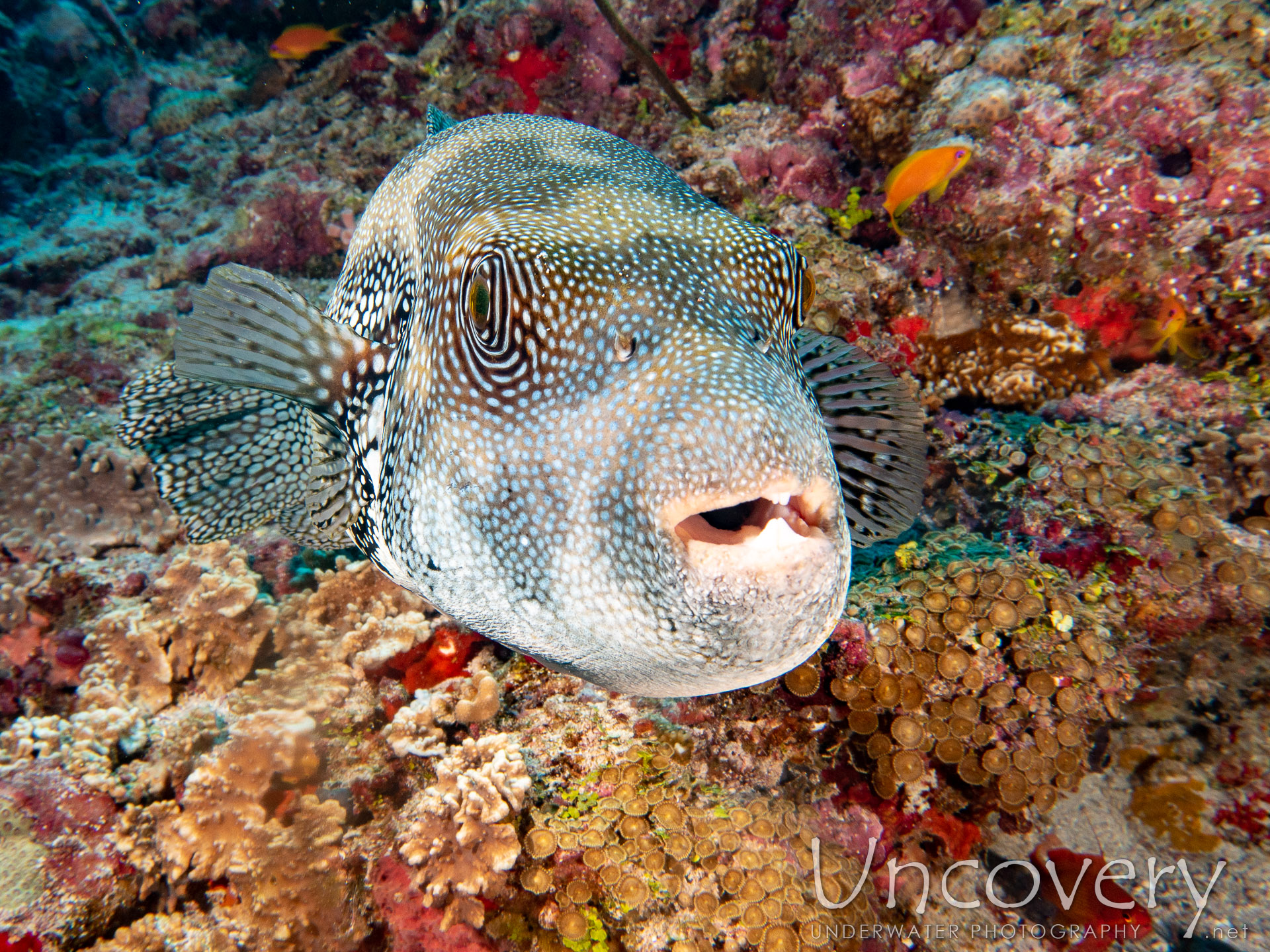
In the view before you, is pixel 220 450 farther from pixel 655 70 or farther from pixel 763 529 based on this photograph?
pixel 655 70

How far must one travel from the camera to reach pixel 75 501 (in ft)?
18.1

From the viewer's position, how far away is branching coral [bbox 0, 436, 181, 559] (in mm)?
5359

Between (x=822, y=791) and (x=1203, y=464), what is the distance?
399cm

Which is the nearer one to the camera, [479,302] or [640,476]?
[640,476]

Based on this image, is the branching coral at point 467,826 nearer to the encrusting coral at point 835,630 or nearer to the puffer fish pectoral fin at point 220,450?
the encrusting coral at point 835,630

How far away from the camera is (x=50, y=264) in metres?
9.32

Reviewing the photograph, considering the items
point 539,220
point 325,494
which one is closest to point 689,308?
point 539,220

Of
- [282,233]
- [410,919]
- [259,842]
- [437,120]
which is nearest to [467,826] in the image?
[410,919]

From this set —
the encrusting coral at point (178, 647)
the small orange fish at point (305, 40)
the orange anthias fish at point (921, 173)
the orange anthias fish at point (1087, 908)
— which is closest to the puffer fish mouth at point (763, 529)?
the orange anthias fish at point (1087, 908)

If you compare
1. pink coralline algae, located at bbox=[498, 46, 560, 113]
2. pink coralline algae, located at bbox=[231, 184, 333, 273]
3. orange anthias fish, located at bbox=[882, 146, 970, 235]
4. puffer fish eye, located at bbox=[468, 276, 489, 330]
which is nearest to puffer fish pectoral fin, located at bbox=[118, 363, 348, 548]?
puffer fish eye, located at bbox=[468, 276, 489, 330]

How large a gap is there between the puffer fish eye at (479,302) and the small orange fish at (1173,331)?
669 centimetres

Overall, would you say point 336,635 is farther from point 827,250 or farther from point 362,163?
point 362,163

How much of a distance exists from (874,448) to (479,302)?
2148 mm

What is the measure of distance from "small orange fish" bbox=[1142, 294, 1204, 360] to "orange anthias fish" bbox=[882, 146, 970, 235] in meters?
2.37
